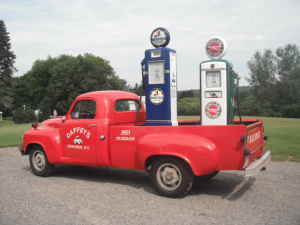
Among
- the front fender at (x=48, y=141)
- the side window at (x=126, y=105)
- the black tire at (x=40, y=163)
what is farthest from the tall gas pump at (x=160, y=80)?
the black tire at (x=40, y=163)

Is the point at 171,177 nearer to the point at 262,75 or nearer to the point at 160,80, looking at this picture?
the point at 160,80

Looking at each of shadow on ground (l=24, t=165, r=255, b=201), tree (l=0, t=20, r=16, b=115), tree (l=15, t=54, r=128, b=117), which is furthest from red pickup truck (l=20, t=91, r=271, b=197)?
tree (l=15, t=54, r=128, b=117)

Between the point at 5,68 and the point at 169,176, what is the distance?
44.7m

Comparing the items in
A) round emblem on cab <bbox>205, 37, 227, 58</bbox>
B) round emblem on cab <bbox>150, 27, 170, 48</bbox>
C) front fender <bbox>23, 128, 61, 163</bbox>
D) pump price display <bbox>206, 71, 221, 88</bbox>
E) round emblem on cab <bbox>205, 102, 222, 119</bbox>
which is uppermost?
round emblem on cab <bbox>150, 27, 170, 48</bbox>

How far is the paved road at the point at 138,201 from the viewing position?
4625 mm

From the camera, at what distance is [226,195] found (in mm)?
5785

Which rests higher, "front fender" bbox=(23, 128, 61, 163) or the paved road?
"front fender" bbox=(23, 128, 61, 163)

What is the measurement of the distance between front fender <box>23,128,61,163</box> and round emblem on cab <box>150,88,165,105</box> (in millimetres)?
2187

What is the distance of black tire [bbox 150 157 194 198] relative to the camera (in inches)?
216

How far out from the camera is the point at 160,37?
6969 mm

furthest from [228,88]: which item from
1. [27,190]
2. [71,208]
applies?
[27,190]

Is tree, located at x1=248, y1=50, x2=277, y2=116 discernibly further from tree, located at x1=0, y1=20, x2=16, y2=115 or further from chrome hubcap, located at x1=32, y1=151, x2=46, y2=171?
chrome hubcap, located at x1=32, y1=151, x2=46, y2=171

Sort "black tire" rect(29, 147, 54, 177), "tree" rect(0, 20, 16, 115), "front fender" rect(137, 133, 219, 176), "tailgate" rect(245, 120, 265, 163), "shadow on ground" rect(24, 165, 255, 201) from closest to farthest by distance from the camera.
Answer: "front fender" rect(137, 133, 219, 176) < "tailgate" rect(245, 120, 265, 163) < "shadow on ground" rect(24, 165, 255, 201) < "black tire" rect(29, 147, 54, 177) < "tree" rect(0, 20, 16, 115)

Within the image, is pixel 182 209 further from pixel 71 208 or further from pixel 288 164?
pixel 288 164
